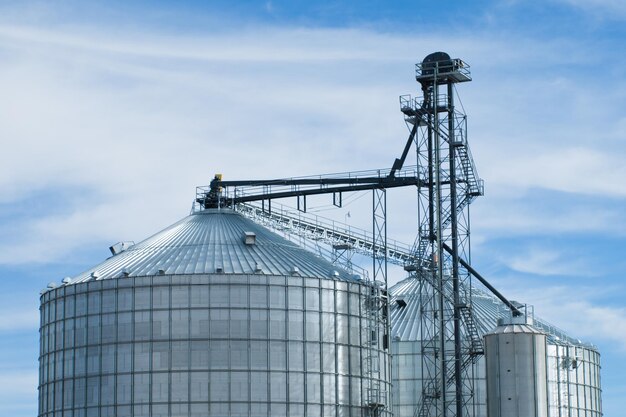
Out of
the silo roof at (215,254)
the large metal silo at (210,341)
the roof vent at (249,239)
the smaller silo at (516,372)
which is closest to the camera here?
the large metal silo at (210,341)

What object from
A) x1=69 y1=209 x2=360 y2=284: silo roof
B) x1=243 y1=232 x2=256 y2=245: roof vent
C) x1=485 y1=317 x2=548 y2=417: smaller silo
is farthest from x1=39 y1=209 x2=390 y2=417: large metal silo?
x1=485 y1=317 x2=548 y2=417: smaller silo

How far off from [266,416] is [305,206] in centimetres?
2287

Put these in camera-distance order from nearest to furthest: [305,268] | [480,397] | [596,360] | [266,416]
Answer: [266,416]
[305,268]
[480,397]
[596,360]

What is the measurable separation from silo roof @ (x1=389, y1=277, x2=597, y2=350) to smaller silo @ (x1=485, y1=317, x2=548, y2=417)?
1421 cm

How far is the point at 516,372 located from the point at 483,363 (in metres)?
15.0

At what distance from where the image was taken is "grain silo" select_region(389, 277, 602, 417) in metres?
102

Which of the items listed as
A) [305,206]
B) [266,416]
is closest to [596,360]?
[305,206]

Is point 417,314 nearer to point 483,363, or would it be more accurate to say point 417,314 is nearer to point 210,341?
point 483,363

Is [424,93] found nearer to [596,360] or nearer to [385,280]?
[385,280]

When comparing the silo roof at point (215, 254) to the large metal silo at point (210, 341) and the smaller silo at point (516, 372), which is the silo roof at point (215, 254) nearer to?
the large metal silo at point (210, 341)

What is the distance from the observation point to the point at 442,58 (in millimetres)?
97438

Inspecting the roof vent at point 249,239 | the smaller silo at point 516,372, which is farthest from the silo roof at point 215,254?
the smaller silo at point 516,372

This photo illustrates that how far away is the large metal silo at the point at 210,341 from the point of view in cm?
8662

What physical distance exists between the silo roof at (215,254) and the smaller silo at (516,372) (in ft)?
38.0
